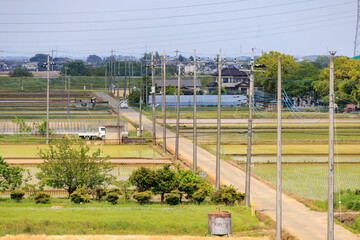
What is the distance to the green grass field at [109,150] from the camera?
161ft

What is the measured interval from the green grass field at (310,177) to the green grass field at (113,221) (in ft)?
24.8

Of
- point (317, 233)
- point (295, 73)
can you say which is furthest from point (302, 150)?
point (295, 73)

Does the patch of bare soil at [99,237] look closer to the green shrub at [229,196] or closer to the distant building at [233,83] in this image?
the green shrub at [229,196]

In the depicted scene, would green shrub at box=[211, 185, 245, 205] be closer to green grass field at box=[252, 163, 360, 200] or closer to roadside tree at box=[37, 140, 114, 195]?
green grass field at box=[252, 163, 360, 200]

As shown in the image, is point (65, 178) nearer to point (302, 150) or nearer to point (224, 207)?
point (224, 207)

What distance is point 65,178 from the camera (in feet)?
105

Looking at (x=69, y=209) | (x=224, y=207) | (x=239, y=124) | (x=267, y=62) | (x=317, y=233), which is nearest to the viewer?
(x=317, y=233)

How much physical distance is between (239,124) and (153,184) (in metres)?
47.3

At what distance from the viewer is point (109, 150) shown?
5266cm

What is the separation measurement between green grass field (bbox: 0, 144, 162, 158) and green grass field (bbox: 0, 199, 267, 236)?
70.2 feet

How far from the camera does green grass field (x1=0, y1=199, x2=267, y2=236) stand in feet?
79.1

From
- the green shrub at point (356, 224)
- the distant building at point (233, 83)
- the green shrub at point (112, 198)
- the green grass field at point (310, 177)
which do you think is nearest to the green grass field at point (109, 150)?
the green grass field at point (310, 177)

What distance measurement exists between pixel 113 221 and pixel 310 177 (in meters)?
18.2

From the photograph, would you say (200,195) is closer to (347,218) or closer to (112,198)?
(112,198)
